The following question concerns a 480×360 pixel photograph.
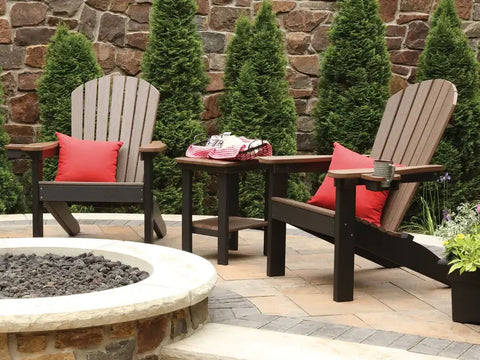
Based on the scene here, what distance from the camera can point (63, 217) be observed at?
464 cm

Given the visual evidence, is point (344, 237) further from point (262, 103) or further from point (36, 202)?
point (262, 103)

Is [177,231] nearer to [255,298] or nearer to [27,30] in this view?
[255,298]

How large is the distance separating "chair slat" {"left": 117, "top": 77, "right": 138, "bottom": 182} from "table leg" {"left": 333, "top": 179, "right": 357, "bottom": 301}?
6.28ft

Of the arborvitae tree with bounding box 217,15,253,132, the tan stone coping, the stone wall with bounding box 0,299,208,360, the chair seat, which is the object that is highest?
the arborvitae tree with bounding box 217,15,253,132

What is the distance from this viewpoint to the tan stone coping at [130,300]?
2.29 metres

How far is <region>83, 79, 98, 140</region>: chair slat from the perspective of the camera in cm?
488

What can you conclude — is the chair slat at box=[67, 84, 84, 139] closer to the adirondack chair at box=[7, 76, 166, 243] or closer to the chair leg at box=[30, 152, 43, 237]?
the adirondack chair at box=[7, 76, 166, 243]

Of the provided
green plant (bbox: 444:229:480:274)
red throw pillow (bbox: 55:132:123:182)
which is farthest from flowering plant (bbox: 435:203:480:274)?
red throw pillow (bbox: 55:132:123:182)

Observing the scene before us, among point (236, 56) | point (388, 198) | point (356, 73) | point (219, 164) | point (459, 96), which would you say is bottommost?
point (388, 198)

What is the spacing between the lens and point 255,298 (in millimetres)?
3254

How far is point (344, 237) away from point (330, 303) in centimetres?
29

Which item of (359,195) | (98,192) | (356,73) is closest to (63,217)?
(98,192)

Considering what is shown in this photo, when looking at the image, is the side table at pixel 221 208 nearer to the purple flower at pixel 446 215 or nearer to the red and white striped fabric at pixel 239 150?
the red and white striped fabric at pixel 239 150

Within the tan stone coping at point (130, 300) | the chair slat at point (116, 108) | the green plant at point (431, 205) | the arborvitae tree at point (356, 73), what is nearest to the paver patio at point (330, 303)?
the tan stone coping at point (130, 300)
